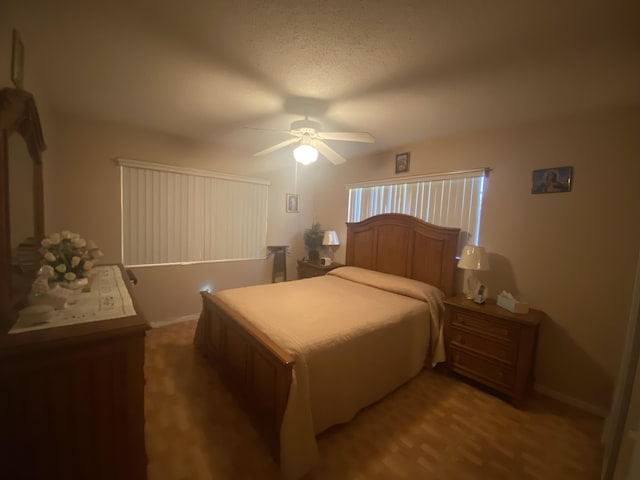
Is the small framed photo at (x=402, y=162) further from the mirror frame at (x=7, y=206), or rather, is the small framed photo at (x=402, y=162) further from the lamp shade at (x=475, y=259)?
the mirror frame at (x=7, y=206)

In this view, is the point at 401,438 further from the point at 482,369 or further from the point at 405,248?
the point at 405,248

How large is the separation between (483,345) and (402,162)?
2202 mm

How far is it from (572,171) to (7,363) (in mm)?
3485

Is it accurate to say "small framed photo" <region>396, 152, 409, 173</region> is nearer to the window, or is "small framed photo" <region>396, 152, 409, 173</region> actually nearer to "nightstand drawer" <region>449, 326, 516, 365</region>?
the window

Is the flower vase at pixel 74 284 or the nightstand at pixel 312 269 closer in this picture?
the flower vase at pixel 74 284

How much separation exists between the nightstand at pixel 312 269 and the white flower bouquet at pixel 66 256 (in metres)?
2.66

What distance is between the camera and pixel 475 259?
2.32m

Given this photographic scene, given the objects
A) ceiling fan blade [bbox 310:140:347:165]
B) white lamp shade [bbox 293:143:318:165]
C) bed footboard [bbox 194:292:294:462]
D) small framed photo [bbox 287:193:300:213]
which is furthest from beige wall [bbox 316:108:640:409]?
small framed photo [bbox 287:193:300:213]

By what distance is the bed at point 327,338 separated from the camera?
57.2 inches

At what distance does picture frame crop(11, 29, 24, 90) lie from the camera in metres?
1.29

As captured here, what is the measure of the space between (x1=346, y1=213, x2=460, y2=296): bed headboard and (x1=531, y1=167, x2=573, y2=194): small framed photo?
744mm

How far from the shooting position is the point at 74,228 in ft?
8.75

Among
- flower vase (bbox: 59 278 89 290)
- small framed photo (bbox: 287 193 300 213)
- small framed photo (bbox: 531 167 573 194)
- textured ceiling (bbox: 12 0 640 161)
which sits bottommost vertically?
flower vase (bbox: 59 278 89 290)

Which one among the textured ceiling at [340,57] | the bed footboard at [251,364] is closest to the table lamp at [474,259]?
the textured ceiling at [340,57]
